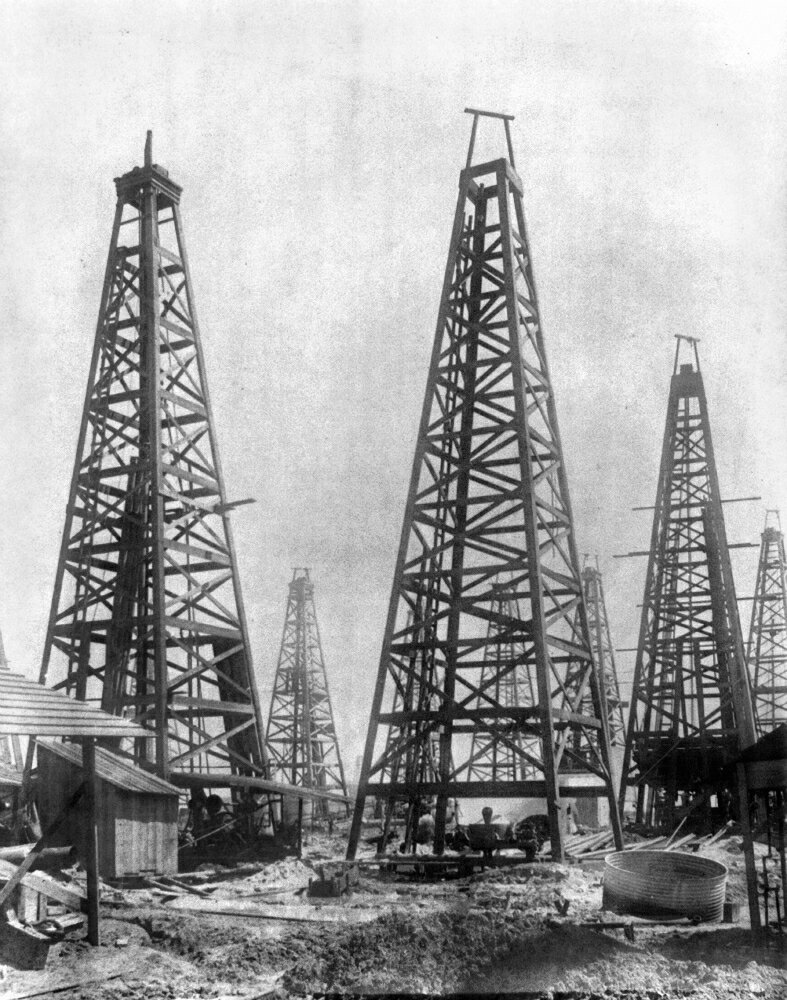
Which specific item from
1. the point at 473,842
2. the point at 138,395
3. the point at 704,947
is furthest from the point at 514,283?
the point at 704,947

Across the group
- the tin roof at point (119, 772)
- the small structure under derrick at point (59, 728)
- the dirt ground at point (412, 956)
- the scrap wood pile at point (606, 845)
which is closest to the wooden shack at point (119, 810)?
the tin roof at point (119, 772)

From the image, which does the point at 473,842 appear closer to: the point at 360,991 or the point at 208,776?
the point at 208,776

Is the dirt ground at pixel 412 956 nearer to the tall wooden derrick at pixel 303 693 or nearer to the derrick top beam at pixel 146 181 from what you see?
the derrick top beam at pixel 146 181

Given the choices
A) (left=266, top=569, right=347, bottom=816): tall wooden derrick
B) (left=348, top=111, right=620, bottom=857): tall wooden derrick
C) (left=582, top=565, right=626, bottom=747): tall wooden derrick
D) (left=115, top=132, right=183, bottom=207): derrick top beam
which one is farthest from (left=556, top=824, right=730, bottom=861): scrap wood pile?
(left=582, top=565, right=626, bottom=747): tall wooden derrick

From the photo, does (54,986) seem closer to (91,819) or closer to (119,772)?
(91,819)

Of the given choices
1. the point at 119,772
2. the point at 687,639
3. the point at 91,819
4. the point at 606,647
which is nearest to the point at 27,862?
the point at 91,819

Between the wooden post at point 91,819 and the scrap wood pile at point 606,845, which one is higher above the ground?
the wooden post at point 91,819

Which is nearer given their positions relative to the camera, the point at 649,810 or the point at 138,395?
the point at 138,395
